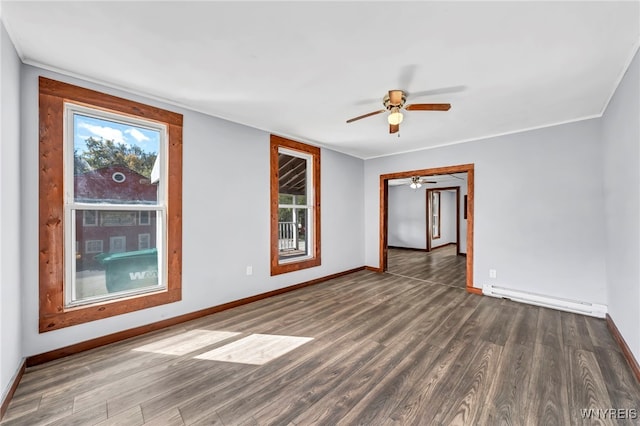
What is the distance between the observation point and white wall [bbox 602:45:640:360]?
2.07 metres

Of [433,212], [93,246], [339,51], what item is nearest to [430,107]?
[339,51]

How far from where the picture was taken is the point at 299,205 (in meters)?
4.74

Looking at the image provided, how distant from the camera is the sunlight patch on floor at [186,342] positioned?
8.02ft

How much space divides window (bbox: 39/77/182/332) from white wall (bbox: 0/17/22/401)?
0.68 feet

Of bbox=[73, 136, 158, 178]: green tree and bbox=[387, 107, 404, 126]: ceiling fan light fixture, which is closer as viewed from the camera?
bbox=[73, 136, 158, 178]: green tree

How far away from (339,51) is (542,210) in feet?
11.7

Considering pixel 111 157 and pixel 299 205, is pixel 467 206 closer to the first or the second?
pixel 299 205

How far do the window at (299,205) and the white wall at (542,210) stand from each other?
8.01ft

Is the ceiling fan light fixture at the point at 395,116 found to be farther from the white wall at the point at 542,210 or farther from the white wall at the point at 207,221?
the white wall at the point at 542,210

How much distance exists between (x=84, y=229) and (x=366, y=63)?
2.99 meters

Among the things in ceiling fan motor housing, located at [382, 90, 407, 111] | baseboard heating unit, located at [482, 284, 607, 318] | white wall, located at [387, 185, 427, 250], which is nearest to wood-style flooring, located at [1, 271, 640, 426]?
Answer: baseboard heating unit, located at [482, 284, 607, 318]

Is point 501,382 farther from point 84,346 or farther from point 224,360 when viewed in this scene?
point 84,346

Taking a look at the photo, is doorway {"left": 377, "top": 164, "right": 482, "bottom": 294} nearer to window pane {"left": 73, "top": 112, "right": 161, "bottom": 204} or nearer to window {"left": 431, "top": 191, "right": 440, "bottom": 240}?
window pane {"left": 73, "top": 112, "right": 161, "bottom": 204}

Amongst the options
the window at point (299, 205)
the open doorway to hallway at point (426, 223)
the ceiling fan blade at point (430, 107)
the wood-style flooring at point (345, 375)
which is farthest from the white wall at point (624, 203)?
the window at point (299, 205)
